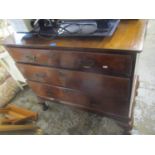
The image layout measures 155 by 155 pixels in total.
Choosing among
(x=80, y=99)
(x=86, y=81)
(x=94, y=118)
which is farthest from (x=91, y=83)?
(x=94, y=118)

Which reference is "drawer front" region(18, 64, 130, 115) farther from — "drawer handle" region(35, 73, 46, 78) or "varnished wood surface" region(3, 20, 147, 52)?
"varnished wood surface" region(3, 20, 147, 52)

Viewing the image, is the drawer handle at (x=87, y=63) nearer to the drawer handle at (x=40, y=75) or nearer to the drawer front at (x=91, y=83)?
the drawer front at (x=91, y=83)

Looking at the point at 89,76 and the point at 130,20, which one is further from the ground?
the point at 130,20

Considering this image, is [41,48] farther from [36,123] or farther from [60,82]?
[36,123]

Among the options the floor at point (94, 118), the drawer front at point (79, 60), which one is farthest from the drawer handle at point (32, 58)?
the floor at point (94, 118)

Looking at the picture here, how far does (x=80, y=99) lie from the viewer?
1228 millimetres

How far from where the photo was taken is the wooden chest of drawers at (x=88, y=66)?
77cm

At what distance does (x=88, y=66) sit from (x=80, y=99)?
0.43m

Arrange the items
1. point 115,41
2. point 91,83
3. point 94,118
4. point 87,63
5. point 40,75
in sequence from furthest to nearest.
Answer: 1. point 94,118
2. point 40,75
3. point 91,83
4. point 87,63
5. point 115,41

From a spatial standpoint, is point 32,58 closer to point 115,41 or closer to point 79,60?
point 79,60
